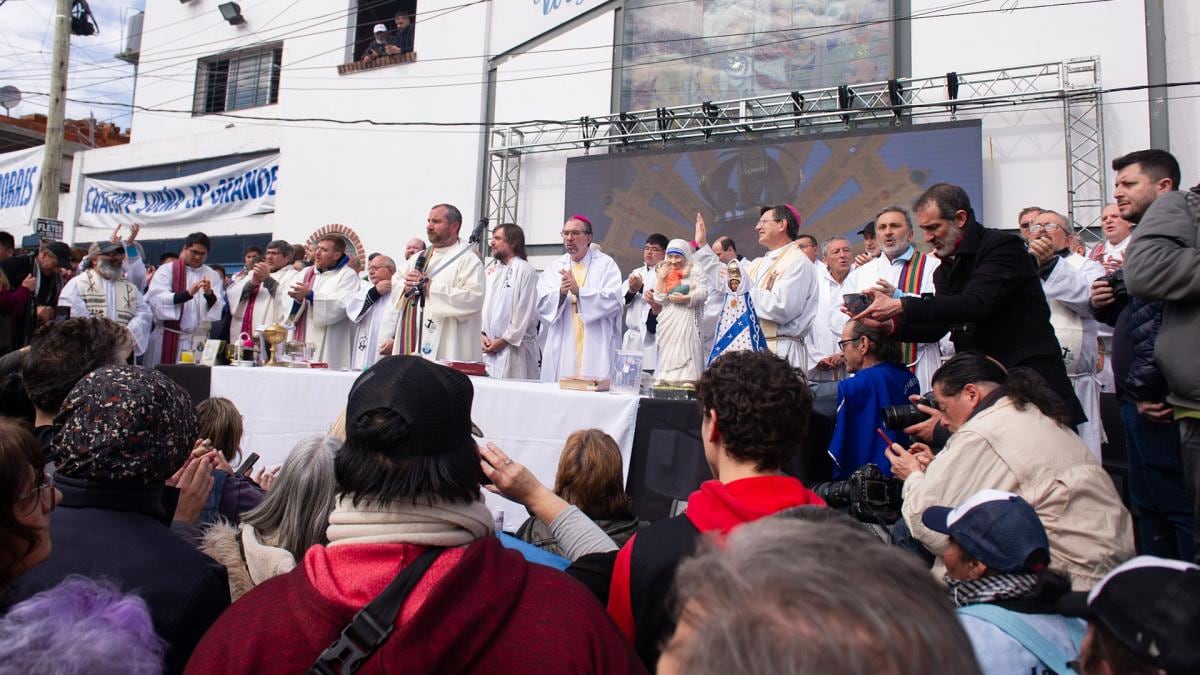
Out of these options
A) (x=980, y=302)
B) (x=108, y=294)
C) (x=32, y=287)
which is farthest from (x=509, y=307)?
(x=32, y=287)

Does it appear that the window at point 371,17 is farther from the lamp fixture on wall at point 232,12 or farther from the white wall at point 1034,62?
the white wall at point 1034,62

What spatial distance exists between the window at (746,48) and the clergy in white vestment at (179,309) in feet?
24.4

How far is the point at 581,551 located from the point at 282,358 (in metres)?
5.43

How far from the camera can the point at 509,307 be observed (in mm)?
7137

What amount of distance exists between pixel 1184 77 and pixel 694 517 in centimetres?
1156

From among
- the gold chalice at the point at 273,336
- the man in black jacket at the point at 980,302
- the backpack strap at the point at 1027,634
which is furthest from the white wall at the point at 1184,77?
the backpack strap at the point at 1027,634

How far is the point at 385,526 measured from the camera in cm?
147

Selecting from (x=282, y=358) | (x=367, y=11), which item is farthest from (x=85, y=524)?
(x=367, y=11)

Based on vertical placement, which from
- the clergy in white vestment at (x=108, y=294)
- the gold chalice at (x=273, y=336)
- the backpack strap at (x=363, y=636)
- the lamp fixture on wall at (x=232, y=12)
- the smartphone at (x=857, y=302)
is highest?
the lamp fixture on wall at (x=232, y=12)

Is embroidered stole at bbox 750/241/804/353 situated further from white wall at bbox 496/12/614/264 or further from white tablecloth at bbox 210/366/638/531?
white wall at bbox 496/12/614/264

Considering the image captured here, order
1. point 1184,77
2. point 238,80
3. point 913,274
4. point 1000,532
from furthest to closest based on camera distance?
point 238,80 < point 1184,77 < point 913,274 < point 1000,532

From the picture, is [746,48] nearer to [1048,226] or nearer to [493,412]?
[1048,226]

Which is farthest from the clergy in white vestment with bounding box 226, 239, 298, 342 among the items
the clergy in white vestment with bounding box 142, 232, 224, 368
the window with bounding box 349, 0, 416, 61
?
the window with bounding box 349, 0, 416, 61

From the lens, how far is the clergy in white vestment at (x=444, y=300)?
6398mm
